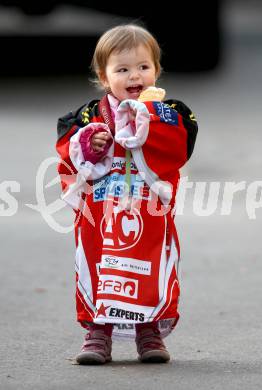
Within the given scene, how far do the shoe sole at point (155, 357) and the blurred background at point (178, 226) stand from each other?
0.25 ft

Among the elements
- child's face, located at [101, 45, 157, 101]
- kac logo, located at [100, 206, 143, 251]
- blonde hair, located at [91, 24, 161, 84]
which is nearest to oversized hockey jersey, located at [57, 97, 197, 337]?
kac logo, located at [100, 206, 143, 251]

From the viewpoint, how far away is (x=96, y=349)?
6.09 meters

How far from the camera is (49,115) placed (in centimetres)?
2056

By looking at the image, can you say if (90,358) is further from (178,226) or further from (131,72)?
(178,226)

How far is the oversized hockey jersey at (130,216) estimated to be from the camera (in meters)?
5.96

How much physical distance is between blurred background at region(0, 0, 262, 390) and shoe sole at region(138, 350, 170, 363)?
8cm

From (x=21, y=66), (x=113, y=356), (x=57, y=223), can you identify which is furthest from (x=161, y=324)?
(x=21, y=66)

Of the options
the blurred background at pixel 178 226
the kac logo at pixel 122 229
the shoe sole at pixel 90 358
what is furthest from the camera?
the blurred background at pixel 178 226

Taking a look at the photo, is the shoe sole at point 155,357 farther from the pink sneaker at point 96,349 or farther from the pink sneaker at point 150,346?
the pink sneaker at point 96,349

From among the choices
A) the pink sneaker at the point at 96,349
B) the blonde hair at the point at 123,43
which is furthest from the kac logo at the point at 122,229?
the blonde hair at the point at 123,43

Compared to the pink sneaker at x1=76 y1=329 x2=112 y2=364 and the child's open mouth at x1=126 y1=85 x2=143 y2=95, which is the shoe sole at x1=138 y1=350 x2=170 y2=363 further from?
the child's open mouth at x1=126 y1=85 x2=143 y2=95

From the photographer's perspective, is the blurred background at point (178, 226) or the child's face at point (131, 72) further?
the blurred background at point (178, 226)

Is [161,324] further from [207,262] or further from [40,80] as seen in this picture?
[40,80]

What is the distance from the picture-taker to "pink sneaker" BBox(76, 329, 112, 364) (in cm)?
606
